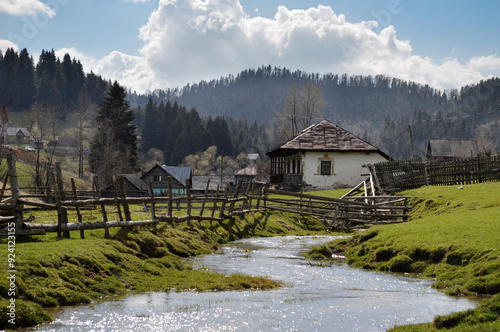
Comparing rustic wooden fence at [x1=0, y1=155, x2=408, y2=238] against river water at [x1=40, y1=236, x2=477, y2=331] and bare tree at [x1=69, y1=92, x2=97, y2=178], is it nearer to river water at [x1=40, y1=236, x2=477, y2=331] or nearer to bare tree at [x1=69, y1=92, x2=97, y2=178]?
river water at [x1=40, y1=236, x2=477, y2=331]

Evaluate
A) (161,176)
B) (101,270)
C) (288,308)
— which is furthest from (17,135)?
(288,308)

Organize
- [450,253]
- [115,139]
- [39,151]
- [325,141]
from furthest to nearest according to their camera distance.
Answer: [39,151]
[115,139]
[325,141]
[450,253]

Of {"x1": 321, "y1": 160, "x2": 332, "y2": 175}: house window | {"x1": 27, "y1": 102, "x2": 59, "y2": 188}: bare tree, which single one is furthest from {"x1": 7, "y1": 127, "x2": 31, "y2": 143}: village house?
{"x1": 321, "y1": 160, "x2": 332, "y2": 175}: house window

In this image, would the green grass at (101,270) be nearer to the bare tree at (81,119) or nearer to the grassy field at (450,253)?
the grassy field at (450,253)

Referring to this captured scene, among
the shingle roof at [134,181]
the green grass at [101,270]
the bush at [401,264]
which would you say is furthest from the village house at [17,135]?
the bush at [401,264]

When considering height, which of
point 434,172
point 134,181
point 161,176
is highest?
point 434,172

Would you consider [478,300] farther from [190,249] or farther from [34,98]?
[34,98]

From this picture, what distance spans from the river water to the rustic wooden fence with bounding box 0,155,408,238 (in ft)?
13.0

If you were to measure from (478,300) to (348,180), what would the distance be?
4209 centimetres

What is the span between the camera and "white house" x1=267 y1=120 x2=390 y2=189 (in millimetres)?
51531

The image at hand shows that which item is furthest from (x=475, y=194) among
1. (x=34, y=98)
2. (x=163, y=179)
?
(x=34, y=98)

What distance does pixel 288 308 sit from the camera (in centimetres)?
1012

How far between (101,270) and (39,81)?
177489 millimetres

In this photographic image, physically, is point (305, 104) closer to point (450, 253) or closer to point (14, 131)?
point (450, 253)
